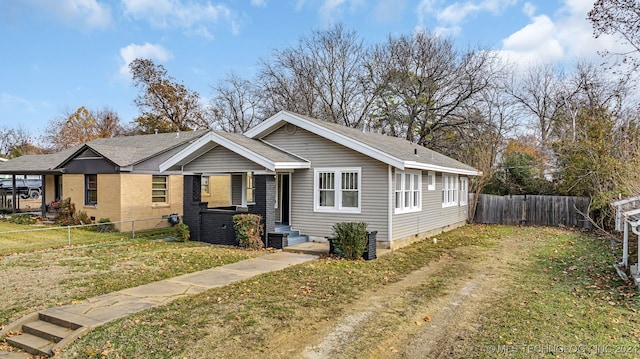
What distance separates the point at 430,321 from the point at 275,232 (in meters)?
7.16

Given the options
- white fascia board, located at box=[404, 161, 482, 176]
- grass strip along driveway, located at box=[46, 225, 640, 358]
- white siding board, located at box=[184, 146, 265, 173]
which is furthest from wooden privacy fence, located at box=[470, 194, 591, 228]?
white siding board, located at box=[184, 146, 265, 173]

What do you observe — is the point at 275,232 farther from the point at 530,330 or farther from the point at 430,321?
the point at 530,330

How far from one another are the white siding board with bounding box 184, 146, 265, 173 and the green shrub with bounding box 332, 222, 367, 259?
11.3 ft

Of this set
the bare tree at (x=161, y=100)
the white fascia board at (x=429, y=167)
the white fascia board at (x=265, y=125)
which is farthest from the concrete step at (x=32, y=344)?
the bare tree at (x=161, y=100)

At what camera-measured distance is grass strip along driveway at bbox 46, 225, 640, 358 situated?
4.94 m

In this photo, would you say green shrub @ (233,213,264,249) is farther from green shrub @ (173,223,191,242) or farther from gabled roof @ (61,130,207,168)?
gabled roof @ (61,130,207,168)

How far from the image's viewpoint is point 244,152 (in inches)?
480

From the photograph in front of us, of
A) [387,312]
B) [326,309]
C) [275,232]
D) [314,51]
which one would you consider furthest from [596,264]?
[314,51]

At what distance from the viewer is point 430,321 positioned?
5984mm

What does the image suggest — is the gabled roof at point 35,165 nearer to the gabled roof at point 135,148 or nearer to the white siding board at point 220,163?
the gabled roof at point 135,148

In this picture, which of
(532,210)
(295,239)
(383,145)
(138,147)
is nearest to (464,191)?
(532,210)

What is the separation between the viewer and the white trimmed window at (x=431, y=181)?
620 inches

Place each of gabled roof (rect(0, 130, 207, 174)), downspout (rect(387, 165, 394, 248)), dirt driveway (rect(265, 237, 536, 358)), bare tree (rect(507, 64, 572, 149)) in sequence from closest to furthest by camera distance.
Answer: dirt driveway (rect(265, 237, 536, 358)), downspout (rect(387, 165, 394, 248)), gabled roof (rect(0, 130, 207, 174)), bare tree (rect(507, 64, 572, 149))

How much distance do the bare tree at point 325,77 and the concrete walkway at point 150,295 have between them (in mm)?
23440
